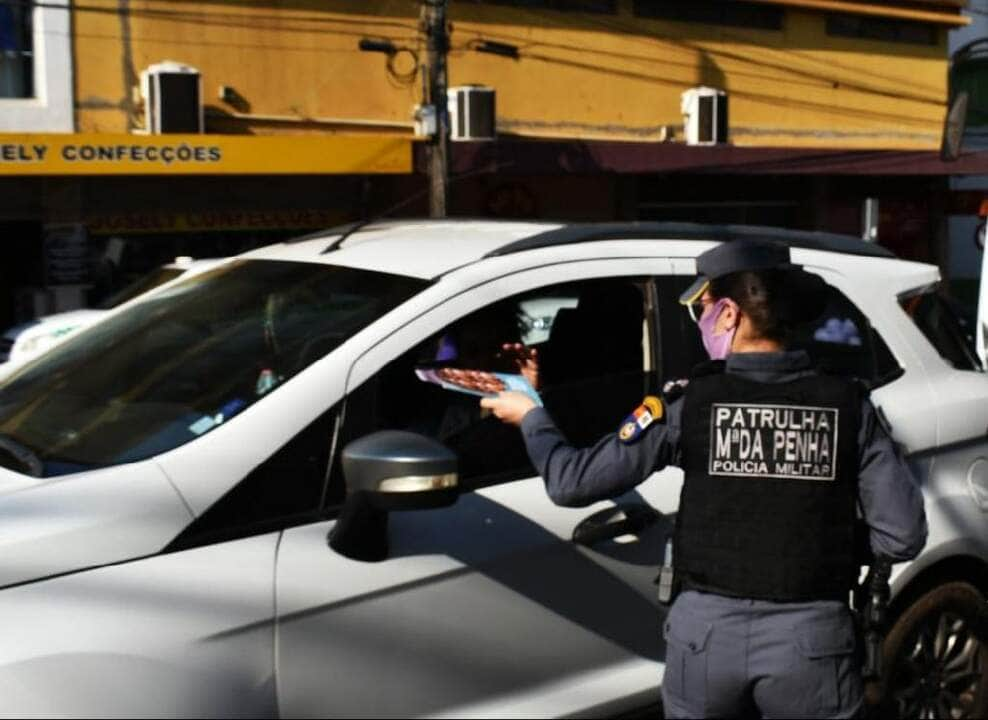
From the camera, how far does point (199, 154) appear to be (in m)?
17.2

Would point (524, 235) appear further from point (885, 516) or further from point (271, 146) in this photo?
point (271, 146)

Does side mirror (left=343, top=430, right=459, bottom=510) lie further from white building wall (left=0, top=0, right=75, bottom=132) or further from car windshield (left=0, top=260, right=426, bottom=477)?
white building wall (left=0, top=0, right=75, bottom=132)

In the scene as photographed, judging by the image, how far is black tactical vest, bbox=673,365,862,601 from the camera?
2.81 m

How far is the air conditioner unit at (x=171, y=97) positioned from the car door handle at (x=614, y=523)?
14.5m

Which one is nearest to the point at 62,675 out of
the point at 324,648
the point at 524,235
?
the point at 324,648

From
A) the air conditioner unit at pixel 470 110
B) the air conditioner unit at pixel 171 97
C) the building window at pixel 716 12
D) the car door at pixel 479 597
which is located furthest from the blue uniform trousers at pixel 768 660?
the building window at pixel 716 12

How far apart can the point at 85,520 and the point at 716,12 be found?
21.8m

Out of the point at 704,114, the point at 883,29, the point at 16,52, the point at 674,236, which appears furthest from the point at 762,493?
the point at 883,29

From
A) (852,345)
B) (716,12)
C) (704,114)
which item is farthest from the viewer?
(716,12)

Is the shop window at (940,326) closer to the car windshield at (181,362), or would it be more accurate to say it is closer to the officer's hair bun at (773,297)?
the officer's hair bun at (773,297)

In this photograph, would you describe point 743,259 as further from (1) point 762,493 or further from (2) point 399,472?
(2) point 399,472

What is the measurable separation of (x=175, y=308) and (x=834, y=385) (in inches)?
72.0

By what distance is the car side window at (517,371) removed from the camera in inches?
129

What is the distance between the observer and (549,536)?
334 cm
